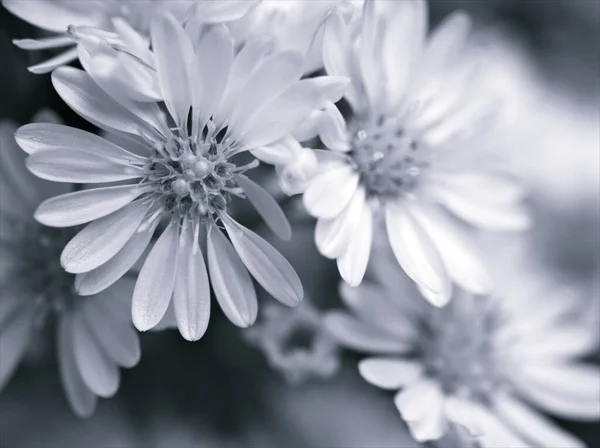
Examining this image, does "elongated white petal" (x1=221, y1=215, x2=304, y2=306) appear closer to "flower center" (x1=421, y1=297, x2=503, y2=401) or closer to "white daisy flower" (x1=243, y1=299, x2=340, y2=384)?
"white daisy flower" (x1=243, y1=299, x2=340, y2=384)

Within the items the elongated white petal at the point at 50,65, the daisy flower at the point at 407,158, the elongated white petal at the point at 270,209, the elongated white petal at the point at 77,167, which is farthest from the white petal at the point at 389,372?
the elongated white petal at the point at 50,65

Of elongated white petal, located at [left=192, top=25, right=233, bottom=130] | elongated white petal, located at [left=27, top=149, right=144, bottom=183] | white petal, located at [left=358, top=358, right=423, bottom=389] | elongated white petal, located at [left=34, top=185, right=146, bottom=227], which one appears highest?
elongated white petal, located at [left=192, top=25, right=233, bottom=130]

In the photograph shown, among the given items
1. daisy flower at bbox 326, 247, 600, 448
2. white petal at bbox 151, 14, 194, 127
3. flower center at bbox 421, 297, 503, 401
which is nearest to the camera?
white petal at bbox 151, 14, 194, 127

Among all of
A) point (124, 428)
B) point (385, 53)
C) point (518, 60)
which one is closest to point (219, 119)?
point (385, 53)

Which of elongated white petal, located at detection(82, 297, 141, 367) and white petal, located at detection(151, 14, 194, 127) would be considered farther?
elongated white petal, located at detection(82, 297, 141, 367)

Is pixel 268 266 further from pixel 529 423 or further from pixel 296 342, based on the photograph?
pixel 529 423

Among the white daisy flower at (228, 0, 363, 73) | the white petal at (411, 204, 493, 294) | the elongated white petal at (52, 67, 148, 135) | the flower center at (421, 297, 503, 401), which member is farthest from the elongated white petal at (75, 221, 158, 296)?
the flower center at (421, 297, 503, 401)

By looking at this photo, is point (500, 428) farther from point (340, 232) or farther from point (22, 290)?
point (22, 290)
